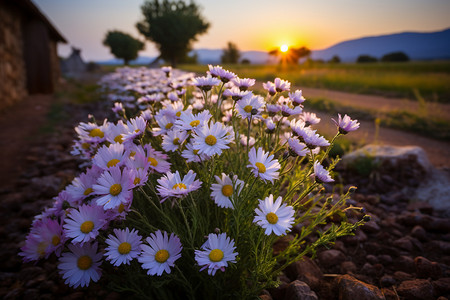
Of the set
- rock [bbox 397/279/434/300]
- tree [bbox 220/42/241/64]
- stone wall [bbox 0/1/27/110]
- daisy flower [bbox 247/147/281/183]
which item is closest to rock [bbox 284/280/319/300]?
rock [bbox 397/279/434/300]

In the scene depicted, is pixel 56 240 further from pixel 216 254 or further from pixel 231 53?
pixel 231 53

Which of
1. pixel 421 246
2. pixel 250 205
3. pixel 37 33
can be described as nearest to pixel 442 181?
pixel 421 246

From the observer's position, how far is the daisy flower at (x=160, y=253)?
112 centimetres

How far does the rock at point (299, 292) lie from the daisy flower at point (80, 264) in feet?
3.11

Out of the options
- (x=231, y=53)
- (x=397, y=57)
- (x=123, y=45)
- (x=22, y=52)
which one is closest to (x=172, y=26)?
(x=123, y=45)

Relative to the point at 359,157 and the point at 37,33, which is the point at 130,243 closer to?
the point at 359,157

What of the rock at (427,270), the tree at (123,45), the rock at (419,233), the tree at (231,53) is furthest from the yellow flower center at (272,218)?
the tree at (231,53)

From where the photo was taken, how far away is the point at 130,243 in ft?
3.86

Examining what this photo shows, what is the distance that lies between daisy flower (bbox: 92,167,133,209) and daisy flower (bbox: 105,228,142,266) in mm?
128

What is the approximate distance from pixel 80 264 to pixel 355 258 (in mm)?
1819

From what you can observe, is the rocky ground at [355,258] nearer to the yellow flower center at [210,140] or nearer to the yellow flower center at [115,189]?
the yellow flower center at [115,189]

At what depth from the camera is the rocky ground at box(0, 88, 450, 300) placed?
64.8 inches

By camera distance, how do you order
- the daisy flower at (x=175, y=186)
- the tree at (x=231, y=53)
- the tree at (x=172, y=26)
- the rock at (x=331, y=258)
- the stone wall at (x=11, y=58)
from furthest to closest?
the tree at (x=231, y=53) → the tree at (x=172, y=26) → the stone wall at (x=11, y=58) → the rock at (x=331, y=258) → the daisy flower at (x=175, y=186)

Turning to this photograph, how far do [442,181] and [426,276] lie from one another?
6.21 ft
